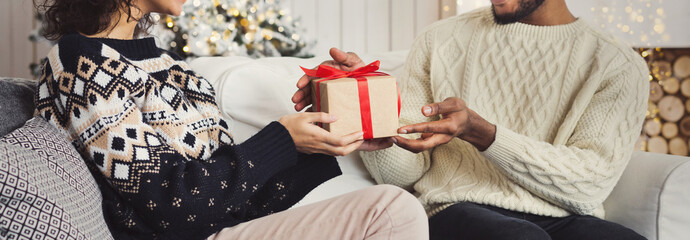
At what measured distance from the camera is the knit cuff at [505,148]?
130cm

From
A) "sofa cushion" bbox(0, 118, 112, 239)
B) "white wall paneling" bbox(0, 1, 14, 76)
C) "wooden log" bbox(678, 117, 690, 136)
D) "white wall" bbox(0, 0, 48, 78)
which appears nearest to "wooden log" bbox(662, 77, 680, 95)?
"wooden log" bbox(678, 117, 690, 136)

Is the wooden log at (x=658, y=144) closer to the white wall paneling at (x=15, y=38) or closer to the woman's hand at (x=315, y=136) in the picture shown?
the woman's hand at (x=315, y=136)

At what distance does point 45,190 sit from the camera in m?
0.83

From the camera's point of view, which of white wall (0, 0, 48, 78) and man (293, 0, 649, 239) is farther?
white wall (0, 0, 48, 78)

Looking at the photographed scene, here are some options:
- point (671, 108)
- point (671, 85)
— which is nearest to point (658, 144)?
point (671, 108)

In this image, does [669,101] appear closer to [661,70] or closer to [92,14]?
[661,70]

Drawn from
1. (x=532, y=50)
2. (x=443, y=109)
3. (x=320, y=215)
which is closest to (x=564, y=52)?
(x=532, y=50)

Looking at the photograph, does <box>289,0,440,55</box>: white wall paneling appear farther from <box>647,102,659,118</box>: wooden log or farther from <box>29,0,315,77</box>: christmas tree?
<box>647,102,659,118</box>: wooden log

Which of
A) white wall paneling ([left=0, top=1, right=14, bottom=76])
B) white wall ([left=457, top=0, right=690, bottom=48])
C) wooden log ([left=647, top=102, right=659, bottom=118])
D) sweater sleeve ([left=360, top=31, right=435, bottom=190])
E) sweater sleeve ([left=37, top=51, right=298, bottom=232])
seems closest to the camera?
sweater sleeve ([left=37, top=51, right=298, bottom=232])

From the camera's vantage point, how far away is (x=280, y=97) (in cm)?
151

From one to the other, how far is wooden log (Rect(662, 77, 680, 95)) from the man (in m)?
1.54

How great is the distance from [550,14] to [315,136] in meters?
0.80

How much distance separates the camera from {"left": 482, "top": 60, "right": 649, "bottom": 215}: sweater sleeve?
1.31 meters

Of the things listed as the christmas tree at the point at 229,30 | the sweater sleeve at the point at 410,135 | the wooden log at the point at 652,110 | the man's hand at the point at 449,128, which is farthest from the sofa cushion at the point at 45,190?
the wooden log at the point at 652,110
